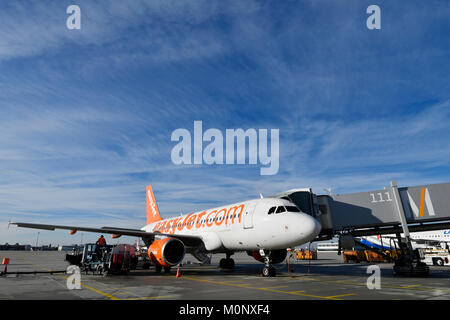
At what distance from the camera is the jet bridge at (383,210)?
1859 centimetres

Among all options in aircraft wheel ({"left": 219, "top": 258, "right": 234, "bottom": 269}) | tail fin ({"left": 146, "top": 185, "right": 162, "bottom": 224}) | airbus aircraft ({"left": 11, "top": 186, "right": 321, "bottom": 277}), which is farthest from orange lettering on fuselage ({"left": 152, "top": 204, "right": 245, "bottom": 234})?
tail fin ({"left": 146, "top": 185, "right": 162, "bottom": 224})

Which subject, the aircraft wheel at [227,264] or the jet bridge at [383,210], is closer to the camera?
the jet bridge at [383,210]

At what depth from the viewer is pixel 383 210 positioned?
19.9 meters

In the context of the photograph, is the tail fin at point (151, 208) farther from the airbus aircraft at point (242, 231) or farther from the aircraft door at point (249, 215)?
the aircraft door at point (249, 215)

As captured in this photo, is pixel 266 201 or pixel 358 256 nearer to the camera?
pixel 266 201

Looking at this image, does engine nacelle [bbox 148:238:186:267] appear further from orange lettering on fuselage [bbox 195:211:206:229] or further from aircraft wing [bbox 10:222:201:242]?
orange lettering on fuselage [bbox 195:211:206:229]

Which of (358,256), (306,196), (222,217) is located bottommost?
(358,256)

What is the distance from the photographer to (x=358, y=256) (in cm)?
3844

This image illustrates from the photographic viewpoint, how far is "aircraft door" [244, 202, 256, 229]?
16853 mm

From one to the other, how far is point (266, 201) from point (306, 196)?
4727 millimetres

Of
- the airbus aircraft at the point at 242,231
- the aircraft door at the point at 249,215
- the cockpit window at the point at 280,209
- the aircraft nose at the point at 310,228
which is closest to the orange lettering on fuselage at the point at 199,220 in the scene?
the airbus aircraft at the point at 242,231
